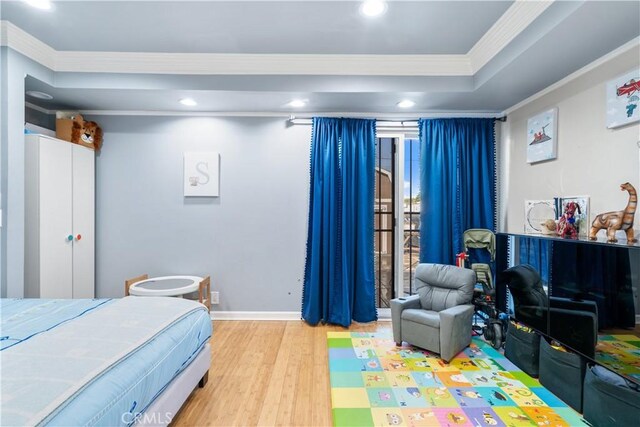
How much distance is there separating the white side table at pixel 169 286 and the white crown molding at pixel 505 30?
11.8ft

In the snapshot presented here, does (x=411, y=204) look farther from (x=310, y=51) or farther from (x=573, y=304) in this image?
(x=310, y=51)

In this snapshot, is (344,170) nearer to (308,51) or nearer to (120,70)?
(308,51)

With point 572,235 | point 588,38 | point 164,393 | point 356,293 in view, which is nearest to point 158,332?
point 164,393

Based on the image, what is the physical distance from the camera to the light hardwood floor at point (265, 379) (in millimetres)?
1846

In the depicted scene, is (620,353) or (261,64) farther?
(261,64)

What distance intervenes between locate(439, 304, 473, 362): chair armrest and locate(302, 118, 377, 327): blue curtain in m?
1.02

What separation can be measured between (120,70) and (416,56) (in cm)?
290

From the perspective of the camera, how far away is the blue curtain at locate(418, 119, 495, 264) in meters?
3.31

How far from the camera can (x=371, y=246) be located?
334 centimetres

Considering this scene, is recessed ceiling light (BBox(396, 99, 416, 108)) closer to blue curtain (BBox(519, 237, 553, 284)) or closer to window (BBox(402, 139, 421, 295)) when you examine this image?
window (BBox(402, 139, 421, 295))

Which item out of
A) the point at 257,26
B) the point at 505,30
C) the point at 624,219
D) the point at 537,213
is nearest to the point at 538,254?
the point at 624,219

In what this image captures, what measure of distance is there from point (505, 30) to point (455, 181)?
61.1 inches

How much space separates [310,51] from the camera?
2.62m

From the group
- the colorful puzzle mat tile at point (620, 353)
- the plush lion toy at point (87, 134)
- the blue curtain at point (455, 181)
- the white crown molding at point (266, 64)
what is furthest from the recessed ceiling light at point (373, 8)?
the plush lion toy at point (87, 134)
